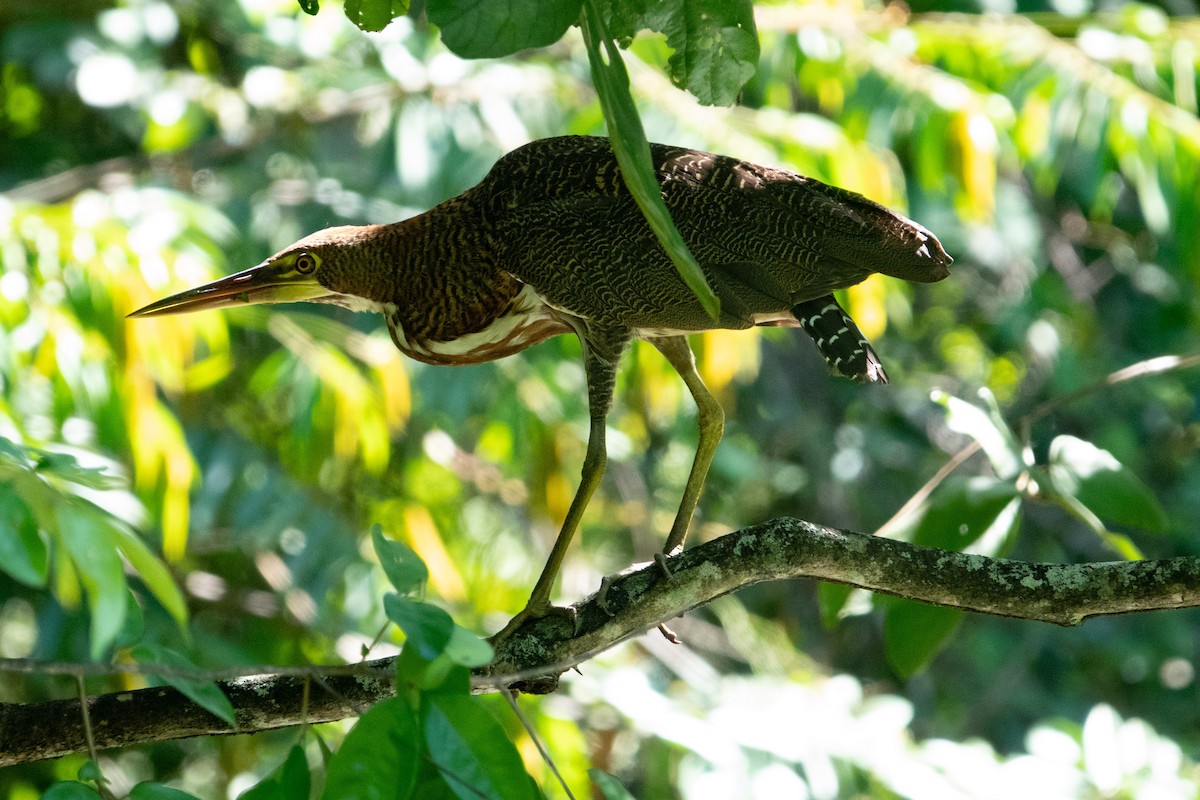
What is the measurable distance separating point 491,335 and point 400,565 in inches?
47.1

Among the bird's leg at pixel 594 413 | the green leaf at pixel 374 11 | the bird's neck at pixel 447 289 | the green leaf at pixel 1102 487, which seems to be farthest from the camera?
the bird's neck at pixel 447 289

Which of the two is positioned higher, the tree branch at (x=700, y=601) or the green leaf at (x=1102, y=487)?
the green leaf at (x=1102, y=487)

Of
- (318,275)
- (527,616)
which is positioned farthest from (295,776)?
(318,275)

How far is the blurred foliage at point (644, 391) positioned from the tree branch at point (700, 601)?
0.89 ft

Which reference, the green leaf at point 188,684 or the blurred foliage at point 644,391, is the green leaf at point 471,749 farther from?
the blurred foliage at point 644,391

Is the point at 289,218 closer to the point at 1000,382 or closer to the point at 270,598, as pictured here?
the point at 270,598

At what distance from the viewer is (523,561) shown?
556 centimetres

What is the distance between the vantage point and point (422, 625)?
110 cm

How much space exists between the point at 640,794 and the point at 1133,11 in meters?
3.58

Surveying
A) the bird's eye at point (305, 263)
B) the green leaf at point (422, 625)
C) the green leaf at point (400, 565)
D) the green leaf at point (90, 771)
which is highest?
the bird's eye at point (305, 263)

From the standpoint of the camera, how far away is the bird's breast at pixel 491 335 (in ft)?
7.68

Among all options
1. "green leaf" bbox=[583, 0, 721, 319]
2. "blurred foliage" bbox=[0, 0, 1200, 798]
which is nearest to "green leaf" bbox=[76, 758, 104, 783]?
"green leaf" bbox=[583, 0, 721, 319]

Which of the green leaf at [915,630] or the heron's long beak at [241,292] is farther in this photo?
the heron's long beak at [241,292]

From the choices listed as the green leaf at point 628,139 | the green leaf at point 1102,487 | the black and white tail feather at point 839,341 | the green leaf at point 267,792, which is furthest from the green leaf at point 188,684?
the green leaf at point 1102,487
